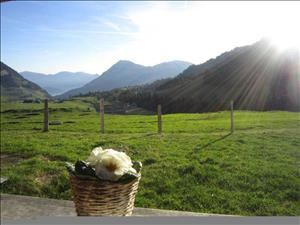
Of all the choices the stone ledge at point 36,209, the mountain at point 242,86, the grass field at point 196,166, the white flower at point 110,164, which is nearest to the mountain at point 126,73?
the mountain at point 242,86

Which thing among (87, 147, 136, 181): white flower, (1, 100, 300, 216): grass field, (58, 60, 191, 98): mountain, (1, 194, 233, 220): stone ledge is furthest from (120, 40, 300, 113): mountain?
(87, 147, 136, 181): white flower

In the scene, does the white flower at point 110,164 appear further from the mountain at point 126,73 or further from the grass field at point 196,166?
the mountain at point 126,73

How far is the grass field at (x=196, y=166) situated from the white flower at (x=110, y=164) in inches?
67.4

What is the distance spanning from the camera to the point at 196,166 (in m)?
3.33

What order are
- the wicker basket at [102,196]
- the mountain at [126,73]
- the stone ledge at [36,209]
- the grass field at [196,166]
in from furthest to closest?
the mountain at [126,73], the grass field at [196,166], the stone ledge at [36,209], the wicker basket at [102,196]

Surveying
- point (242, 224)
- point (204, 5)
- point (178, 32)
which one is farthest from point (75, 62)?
point (242, 224)

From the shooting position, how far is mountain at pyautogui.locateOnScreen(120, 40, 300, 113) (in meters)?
4.08

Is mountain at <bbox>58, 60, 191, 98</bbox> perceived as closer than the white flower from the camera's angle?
No

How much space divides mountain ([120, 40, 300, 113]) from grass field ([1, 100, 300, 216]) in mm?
464

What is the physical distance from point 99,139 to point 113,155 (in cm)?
352

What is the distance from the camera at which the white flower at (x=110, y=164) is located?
956 millimetres

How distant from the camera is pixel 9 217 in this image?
181cm

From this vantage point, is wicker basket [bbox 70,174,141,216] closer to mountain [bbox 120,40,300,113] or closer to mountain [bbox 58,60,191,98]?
mountain [bbox 120,40,300,113]

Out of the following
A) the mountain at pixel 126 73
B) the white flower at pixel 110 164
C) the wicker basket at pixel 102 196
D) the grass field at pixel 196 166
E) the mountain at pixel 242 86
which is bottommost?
the grass field at pixel 196 166
